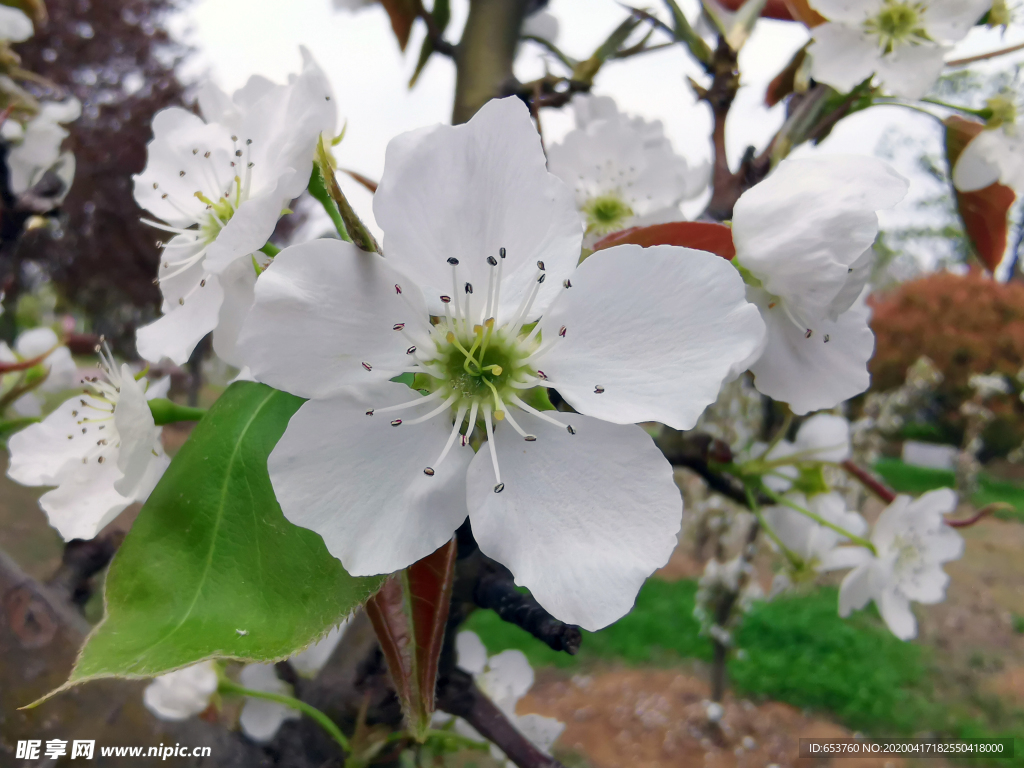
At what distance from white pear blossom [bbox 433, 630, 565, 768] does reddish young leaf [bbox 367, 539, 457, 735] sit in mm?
518

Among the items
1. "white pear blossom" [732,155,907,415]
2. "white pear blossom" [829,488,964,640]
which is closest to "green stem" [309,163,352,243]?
"white pear blossom" [732,155,907,415]

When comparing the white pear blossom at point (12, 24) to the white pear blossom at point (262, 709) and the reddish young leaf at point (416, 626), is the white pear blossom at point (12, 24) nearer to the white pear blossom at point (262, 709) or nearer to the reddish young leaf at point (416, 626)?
the white pear blossom at point (262, 709)

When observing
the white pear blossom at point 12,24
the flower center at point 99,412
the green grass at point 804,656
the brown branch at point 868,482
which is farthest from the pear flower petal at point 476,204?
the green grass at point 804,656

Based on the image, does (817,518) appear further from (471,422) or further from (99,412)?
(99,412)

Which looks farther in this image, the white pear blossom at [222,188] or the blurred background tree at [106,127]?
the blurred background tree at [106,127]

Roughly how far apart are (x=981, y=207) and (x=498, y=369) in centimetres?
63

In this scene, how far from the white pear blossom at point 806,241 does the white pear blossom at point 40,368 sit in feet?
2.98

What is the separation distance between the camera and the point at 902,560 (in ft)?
2.83

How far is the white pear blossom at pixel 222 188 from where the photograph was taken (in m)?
0.34

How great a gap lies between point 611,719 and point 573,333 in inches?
105

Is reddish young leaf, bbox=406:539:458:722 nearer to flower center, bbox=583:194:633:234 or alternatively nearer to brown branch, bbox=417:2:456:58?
flower center, bbox=583:194:633:234

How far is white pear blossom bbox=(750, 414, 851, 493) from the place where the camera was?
71 centimetres

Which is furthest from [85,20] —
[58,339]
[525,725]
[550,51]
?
[525,725]

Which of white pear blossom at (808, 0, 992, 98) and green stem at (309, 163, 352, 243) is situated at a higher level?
white pear blossom at (808, 0, 992, 98)
